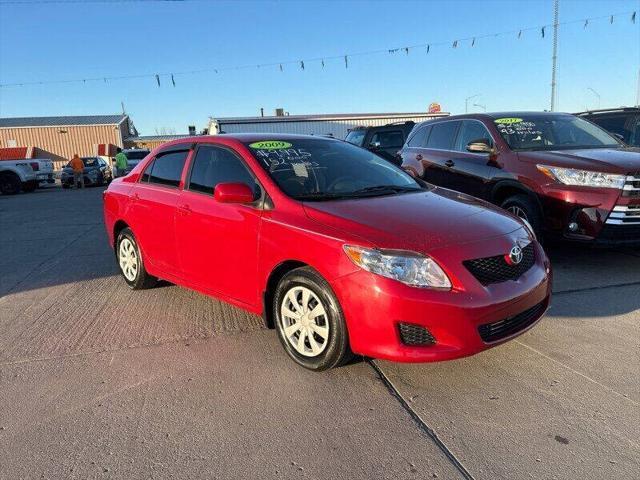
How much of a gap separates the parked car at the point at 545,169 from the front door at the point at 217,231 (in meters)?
3.46

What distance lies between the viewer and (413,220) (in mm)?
3254

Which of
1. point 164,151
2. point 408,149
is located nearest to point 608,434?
point 164,151

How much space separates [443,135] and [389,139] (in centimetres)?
661

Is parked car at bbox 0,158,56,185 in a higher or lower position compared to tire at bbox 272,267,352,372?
higher

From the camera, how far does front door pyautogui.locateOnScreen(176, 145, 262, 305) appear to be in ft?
12.0

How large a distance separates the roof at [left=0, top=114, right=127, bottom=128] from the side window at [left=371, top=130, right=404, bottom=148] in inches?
1569

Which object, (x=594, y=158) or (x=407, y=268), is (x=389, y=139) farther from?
(x=407, y=268)

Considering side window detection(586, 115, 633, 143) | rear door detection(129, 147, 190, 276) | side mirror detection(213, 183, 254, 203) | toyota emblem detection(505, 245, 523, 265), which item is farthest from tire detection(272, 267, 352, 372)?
side window detection(586, 115, 633, 143)

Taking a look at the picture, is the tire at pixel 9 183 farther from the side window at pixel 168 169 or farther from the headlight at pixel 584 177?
the headlight at pixel 584 177

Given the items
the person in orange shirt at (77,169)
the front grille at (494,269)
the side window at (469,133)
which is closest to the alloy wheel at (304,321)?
the front grille at (494,269)

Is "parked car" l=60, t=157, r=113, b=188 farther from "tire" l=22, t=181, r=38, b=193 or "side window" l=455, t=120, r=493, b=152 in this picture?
"side window" l=455, t=120, r=493, b=152

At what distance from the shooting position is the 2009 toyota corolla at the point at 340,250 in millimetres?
2889

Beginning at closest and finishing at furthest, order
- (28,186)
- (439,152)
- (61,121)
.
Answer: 1. (439,152)
2. (28,186)
3. (61,121)

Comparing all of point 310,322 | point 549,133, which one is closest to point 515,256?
point 310,322
